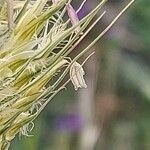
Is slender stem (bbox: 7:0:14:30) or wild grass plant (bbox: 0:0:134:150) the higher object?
slender stem (bbox: 7:0:14:30)

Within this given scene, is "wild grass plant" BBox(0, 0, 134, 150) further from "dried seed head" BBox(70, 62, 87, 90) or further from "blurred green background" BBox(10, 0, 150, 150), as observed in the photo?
"blurred green background" BBox(10, 0, 150, 150)

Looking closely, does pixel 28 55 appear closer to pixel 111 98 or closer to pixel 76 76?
pixel 76 76

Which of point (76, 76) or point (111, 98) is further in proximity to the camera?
point (111, 98)

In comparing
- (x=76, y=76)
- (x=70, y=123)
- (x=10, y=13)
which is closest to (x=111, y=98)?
(x=70, y=123)

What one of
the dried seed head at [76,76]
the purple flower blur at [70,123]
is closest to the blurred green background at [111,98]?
the purple flower blur at [70,123]

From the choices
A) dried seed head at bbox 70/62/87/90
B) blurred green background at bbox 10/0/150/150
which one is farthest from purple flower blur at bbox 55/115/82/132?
dried seed head at bbox 70/62/87/90

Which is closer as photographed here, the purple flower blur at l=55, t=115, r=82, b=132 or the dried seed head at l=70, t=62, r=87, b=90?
the dried seed head at l=70, t=62, r=87, b=90

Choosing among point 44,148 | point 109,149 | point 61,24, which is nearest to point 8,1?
point 61,24
